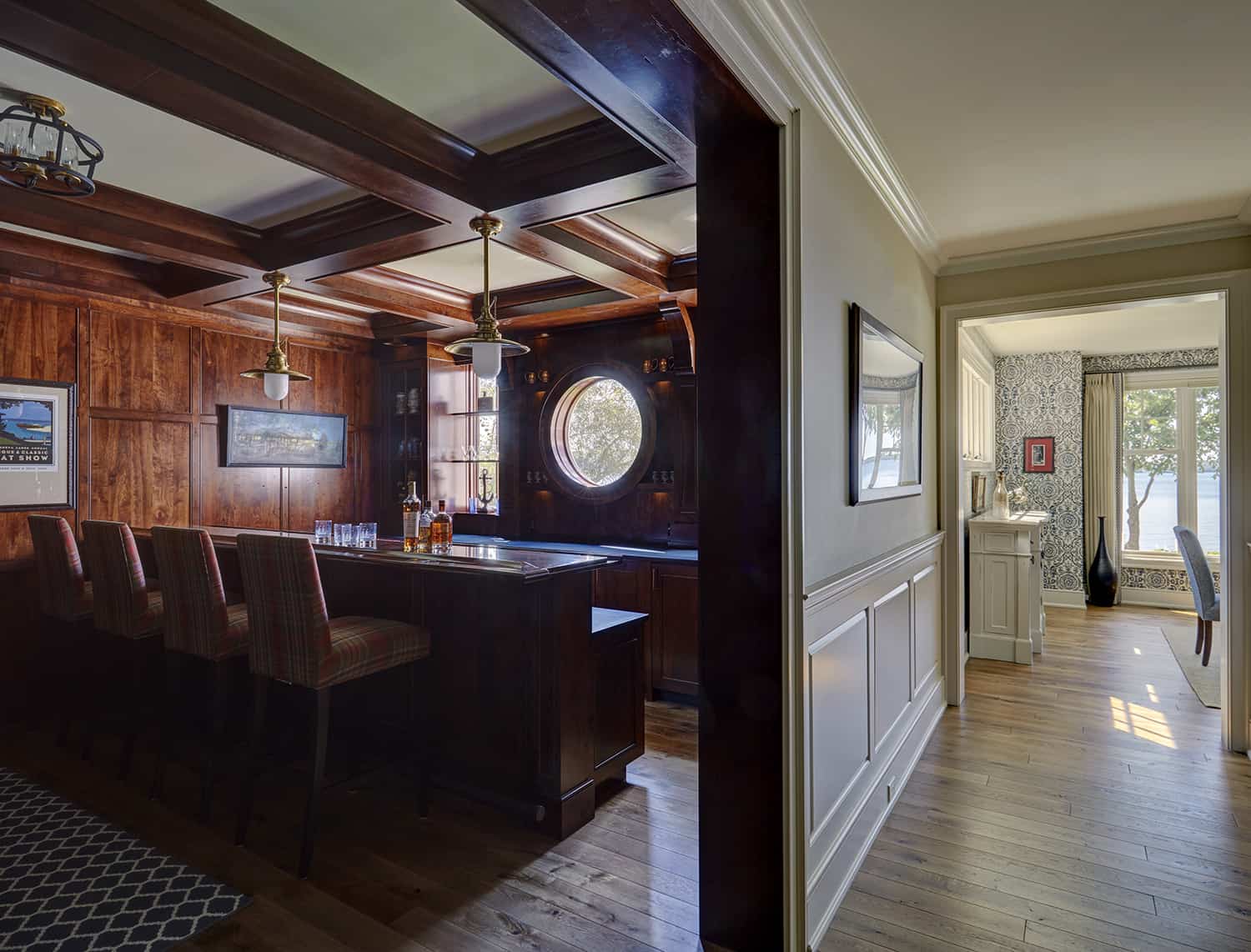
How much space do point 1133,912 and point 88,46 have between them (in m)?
3.96

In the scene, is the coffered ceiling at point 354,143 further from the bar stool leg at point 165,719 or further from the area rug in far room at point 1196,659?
the area rug in far room at point 1196,659

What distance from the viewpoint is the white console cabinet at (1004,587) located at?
5043mm

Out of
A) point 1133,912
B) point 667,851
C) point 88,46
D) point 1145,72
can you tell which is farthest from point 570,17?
point 1133,912

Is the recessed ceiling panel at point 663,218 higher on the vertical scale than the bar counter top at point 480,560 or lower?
higher

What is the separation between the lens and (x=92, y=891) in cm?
235

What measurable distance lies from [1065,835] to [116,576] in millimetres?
4146

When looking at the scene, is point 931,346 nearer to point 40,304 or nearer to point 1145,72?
point 1145,72

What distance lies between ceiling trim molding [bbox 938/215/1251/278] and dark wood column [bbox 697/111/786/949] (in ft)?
8.56

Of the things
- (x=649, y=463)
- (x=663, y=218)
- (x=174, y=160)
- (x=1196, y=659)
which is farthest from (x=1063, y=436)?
A: (x=174, y=160)

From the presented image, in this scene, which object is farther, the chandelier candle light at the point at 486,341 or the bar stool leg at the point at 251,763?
the chandelier candle light at the point at 486,341

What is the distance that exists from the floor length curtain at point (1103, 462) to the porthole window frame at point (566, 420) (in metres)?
5.19

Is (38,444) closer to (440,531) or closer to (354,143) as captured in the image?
(440,531)

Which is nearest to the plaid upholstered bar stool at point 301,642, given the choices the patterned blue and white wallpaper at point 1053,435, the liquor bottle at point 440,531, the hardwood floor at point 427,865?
the hardwood floor at point 427,865

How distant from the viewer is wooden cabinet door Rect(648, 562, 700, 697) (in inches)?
170
